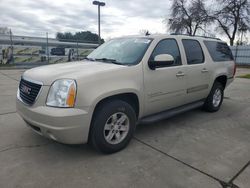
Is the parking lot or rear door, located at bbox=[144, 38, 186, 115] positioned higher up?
rear door, located at bbox=[144, 38, 186, 115]

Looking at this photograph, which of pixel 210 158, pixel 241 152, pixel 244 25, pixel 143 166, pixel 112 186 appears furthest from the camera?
pixel 244 25

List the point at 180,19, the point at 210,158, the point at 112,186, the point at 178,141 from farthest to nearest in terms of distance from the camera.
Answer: the point at 180,19, the point at 178,141, the point at 210,158, the point at 112,186

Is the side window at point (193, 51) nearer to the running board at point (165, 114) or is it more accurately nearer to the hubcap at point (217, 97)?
the running board at point (165, 114)

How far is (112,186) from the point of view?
7.87ft

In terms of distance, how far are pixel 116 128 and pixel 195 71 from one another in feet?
7.08

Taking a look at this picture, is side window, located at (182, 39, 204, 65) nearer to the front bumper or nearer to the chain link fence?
the front bumper

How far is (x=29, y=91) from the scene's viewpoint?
2945 mm

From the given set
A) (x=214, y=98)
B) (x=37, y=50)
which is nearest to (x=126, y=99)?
(x=214, y=98)

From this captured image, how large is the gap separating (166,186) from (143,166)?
18.4 inches

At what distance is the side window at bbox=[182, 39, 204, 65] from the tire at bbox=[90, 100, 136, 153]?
6.05 ft

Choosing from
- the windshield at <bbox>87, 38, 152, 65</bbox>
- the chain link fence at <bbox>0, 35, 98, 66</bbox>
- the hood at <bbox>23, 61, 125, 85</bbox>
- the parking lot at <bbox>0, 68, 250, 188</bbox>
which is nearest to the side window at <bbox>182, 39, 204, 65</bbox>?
the windshield at <bbox>87, 38, 152, 65</bbox>

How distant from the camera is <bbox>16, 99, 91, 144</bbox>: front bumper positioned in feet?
8.44

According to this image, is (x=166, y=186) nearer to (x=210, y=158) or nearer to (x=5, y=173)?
(x=210, y=158)

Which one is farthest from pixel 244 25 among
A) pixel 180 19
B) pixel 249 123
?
pixel 249 123
